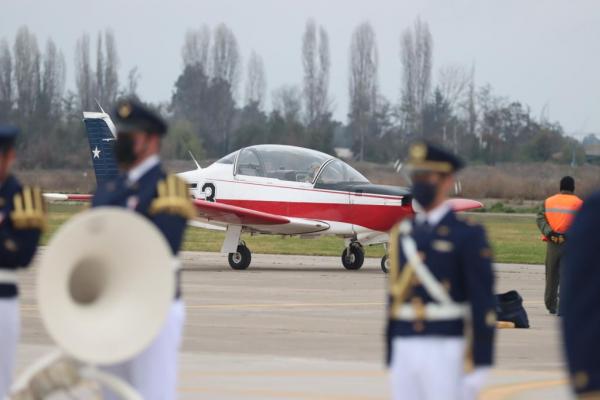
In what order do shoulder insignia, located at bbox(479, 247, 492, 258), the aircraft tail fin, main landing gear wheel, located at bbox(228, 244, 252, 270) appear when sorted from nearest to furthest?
shoulder insignia, located at bbox(479, 247, 492, 258) → main landing gear wheel, located at bbox(228, 244, 252, 270) → the aircraft tail fin

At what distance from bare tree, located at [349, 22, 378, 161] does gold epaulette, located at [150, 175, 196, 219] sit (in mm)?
91805

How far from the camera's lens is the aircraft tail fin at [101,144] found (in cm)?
2655

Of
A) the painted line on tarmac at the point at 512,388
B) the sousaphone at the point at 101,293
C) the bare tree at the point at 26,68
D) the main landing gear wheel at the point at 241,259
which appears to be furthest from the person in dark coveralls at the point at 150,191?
the bare tree at the point at 26,68

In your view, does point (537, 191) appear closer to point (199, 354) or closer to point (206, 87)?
point (206, 87)

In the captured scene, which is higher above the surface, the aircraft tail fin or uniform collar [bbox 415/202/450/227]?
uniform collar [bbox 415/202/450/227]

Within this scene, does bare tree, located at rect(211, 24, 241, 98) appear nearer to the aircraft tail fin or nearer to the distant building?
the distant building

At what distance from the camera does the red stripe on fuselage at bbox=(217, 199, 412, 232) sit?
24.0 m

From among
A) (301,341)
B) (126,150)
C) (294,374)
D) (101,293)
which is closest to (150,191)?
(126,150)

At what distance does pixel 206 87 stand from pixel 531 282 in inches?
3276

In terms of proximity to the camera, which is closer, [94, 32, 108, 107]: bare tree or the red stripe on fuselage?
the red stripe on fuselage

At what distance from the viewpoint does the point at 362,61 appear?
99062 mm

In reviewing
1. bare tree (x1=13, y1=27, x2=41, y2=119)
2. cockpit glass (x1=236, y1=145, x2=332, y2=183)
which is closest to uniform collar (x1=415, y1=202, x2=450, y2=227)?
cockpit glass (x1=236, y1=145, x2=332, y2=183)

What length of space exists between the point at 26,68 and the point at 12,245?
87065mm

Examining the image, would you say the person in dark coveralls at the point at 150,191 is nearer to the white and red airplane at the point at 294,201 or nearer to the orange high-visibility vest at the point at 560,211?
the orange high-visibility vest at the point at 560,211
